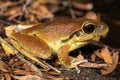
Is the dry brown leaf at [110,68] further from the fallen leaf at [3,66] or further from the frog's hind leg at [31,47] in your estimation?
the fallen leaf at [3,66]

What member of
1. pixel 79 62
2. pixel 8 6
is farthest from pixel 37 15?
pixel 79 62

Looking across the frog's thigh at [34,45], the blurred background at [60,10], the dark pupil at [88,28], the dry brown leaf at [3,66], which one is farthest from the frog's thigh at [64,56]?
the blurred background at [60,10]

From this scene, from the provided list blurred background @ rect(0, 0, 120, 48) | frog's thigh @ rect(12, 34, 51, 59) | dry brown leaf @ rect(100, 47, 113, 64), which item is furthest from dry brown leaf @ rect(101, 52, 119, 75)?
blurred background @ rect(0, 0, 120, 48)

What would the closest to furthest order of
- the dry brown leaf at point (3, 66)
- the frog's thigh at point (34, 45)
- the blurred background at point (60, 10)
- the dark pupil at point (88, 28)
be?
the dry brown leaf at point (3, 66), the frog's thigh at point (34, 45), the dark pupil at point (88, 28), the blurred background at point (60, 10)

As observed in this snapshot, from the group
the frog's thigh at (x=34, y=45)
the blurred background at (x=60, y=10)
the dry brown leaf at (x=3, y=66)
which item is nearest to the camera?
the dry brown leaf at (x=3, y=66)

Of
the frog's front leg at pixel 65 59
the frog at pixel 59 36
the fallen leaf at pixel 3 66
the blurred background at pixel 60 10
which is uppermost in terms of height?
the blurred background at pixel 60 10

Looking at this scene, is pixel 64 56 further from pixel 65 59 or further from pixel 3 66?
pixel 3 66

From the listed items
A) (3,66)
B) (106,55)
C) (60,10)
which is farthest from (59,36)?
(60,10)
